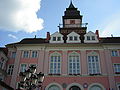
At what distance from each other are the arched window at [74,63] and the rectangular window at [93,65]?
1.97m

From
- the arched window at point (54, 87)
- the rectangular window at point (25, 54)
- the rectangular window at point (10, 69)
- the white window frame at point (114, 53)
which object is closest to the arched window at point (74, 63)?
the arched window at point (54, 87)

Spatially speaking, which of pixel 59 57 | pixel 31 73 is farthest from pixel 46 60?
pixel 31 73

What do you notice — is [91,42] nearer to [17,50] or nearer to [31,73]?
[17,50]

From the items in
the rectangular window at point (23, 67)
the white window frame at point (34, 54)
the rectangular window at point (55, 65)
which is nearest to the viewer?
the rectangular window at point (55, 65)

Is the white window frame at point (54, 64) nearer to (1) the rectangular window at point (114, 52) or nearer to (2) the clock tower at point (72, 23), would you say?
(2) the clock tower at point (72, 23)

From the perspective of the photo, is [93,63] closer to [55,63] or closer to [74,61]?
[74,61]

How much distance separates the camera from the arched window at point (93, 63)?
25734 millimetres

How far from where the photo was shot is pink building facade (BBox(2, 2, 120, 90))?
24.7 metres

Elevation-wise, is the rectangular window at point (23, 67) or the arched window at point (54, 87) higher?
the rectangular window at point (23, 67)

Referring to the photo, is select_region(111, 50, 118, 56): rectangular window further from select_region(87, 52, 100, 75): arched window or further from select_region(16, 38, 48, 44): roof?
select_region(16, 38, 48, 44): roof

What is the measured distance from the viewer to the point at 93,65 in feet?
86.4

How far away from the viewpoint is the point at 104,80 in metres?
24.6

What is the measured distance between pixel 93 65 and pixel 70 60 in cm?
397

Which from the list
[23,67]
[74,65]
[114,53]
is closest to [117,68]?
[114,53]
